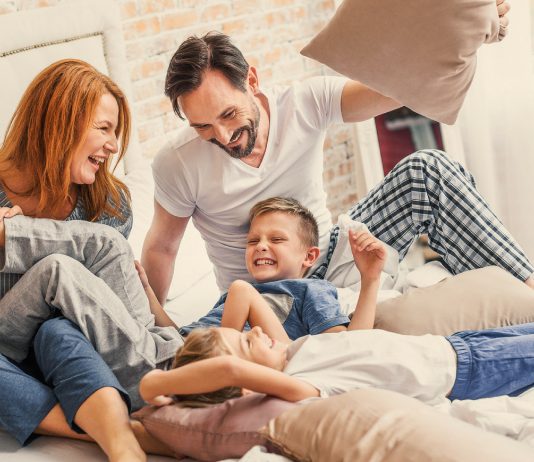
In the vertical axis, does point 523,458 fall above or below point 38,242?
below

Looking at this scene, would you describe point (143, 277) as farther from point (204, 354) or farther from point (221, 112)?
point (204, 354)

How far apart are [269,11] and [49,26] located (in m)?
1.23

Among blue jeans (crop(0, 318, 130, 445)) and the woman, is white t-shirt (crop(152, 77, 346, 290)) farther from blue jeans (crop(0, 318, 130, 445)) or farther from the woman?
blue jeans (crop(0, 318, 130, 445))

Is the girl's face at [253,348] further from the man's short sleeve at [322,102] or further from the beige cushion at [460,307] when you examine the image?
the man's short sleeve at [322,102]

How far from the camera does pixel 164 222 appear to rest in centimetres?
232

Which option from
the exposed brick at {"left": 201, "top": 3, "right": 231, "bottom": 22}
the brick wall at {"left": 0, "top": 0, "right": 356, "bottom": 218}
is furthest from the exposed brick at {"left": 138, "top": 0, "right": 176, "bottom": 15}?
the exposed brick at {"left": 201, "top": 3, "right": 231, "bottom": 22}

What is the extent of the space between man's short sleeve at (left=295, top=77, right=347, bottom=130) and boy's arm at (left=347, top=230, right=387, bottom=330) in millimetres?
437

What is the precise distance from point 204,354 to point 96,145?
73 cm

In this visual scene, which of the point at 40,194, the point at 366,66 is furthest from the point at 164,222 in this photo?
the point at 366,66

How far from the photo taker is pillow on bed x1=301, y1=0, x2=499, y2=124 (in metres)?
1.83

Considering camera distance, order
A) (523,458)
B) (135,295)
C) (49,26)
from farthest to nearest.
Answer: (49,26) → (135,295) → (523,458)

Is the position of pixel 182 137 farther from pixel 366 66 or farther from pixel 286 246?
pixel 366 66

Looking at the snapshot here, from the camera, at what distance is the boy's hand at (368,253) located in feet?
6.47

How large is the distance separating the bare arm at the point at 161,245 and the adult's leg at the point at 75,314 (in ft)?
1.77
